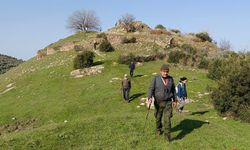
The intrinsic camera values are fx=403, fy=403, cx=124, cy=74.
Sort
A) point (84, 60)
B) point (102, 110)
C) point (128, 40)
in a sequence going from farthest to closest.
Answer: point (128, 40)
point (84, 60)
point (102, 110)

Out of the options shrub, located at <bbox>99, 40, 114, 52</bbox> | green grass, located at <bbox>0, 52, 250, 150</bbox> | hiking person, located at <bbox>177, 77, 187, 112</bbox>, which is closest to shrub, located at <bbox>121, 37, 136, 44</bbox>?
shrub, located at <bbox>99, 40, 114, 52</bbox>

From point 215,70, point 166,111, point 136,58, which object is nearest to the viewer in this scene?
point 166,111

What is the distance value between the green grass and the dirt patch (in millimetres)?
347

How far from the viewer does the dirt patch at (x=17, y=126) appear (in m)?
32.7

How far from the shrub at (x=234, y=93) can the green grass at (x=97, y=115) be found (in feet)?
3.12

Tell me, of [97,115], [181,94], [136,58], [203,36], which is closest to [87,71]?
[136,58]

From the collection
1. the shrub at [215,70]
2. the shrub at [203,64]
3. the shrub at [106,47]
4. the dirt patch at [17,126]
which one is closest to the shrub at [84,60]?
the shrub at [106,47]

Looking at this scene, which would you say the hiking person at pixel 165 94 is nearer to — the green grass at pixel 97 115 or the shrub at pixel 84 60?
the green grass at pixel 97 115

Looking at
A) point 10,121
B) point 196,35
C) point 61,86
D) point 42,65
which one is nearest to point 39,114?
point 10,121

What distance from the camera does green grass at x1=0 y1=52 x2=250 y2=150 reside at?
50.5 feet

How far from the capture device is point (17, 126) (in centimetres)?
3359

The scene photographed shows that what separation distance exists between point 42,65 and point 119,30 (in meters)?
17.8

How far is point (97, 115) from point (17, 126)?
7217mm

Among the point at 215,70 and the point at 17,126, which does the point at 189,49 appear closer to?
the point at 215,70
